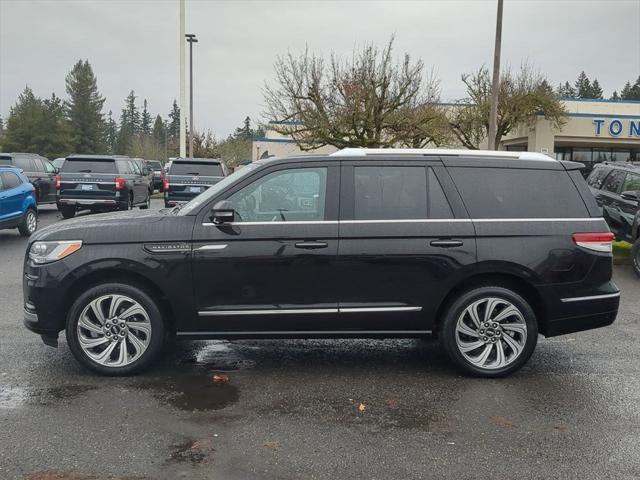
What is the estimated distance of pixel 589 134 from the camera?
112ft

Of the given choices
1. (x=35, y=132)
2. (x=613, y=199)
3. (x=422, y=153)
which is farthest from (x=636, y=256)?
(x=35, y=132)

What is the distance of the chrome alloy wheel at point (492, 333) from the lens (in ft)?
17.3

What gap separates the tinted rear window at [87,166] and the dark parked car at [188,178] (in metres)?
1.68

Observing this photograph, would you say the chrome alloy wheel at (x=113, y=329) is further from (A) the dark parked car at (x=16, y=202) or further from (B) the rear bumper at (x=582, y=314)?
(A) the dark parked car at (x=16, y=202)

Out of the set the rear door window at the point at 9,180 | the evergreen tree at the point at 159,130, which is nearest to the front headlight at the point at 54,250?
the rear door window at the point at 9,180

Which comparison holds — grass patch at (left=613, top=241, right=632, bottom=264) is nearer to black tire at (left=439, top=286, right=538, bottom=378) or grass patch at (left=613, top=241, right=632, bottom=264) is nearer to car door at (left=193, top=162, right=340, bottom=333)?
black tire at (left=439, top=286, right=538, bottom=378)

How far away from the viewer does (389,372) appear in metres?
5.45

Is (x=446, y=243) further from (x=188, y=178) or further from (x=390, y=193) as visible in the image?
(x=188, y=178)

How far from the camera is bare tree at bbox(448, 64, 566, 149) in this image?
33.1 meters

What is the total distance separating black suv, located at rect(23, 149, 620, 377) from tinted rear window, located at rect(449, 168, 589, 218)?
0.01 metres

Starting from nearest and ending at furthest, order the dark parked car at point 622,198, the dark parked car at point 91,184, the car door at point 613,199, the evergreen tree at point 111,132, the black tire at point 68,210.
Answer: the dark parked car at point 622,198
the car door at point 613,199
the dark parked car at point 91,184
the black tire at point 68,210
the evergreen tree at point 111,132

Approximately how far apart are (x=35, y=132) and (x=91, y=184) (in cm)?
5353

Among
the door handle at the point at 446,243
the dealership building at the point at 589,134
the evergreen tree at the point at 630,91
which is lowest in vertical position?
the door handle at the point at 446,243

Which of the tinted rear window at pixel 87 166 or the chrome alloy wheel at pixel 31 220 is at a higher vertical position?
the tinted rear window at pixel 87 166
